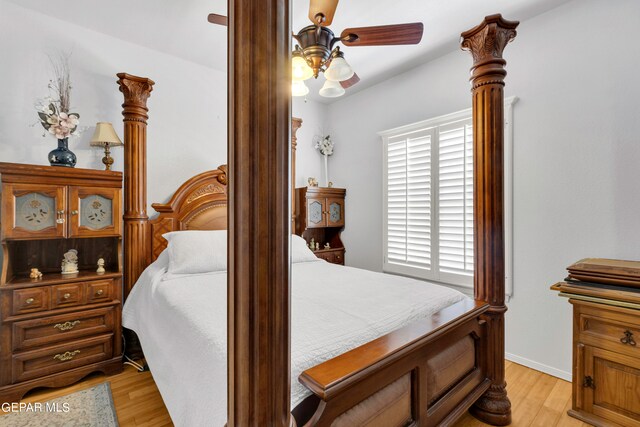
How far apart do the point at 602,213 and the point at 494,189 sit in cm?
109

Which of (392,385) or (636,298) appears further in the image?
(636,298)

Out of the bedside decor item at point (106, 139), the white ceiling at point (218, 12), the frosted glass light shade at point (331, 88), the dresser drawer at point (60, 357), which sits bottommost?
the dresser drawer at point (60, 357)

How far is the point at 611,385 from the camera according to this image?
1719mm

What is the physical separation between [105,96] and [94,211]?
1.09 meters

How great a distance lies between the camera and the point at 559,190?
231cm

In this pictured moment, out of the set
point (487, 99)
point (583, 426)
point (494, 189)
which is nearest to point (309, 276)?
point (494, 189)

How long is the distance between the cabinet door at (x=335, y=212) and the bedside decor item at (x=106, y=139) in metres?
2.35

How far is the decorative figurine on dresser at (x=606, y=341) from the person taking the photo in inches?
64.9

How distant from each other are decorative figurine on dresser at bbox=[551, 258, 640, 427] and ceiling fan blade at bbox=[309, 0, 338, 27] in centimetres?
207

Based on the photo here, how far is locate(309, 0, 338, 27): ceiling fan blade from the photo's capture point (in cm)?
159

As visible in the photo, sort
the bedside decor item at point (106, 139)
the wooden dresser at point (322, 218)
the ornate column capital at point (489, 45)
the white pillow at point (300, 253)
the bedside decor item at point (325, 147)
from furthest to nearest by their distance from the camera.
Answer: the bedside decor item at point (325, 147)
the wooden dresser at point (322, 218)
the white pillow at point (300, 253)
the bedside decor item at point (106, 139)
the ornate column capital at point (489, 45)

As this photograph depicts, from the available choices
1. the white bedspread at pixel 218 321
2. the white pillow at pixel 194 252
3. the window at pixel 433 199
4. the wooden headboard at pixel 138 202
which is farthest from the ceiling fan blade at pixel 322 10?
the white pillow at pixel 194 252

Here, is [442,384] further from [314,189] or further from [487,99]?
[314,189]

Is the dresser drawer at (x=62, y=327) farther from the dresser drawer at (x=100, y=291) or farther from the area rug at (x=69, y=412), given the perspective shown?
the area rug at (x=69, y=412)
